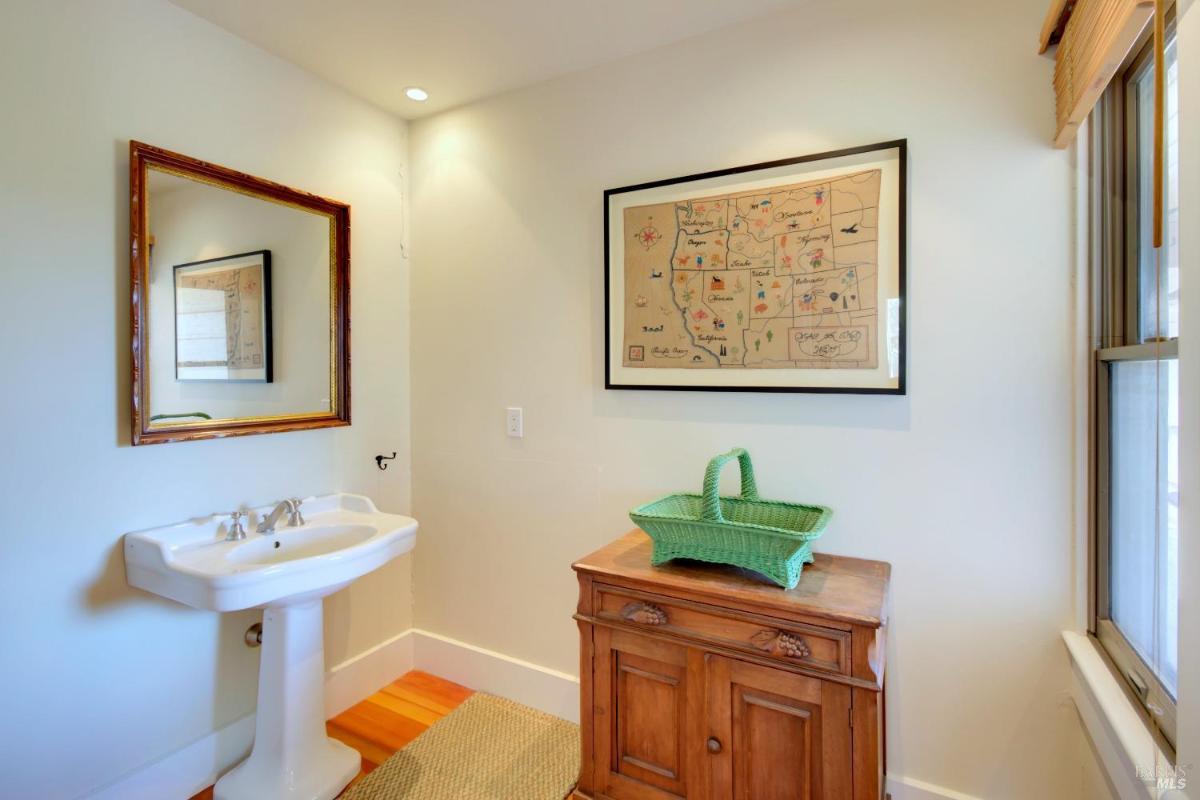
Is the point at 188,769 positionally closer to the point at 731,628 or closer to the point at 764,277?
the point at 731,628

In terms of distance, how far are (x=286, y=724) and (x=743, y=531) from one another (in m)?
1.52

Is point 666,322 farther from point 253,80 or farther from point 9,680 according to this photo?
point 9,680

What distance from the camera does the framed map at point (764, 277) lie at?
63.9 inches

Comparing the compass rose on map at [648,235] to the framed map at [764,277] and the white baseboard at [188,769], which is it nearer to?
the framed map at [764,277]

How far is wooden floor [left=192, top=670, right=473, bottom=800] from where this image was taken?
6.67 ft

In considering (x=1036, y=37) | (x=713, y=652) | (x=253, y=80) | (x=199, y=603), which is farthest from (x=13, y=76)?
(x=1036, y=37)

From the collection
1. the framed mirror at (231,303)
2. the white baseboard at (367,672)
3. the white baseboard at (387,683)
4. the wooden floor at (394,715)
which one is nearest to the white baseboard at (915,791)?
the white baseboard at (387,683)

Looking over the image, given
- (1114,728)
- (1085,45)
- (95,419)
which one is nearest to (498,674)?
(95,419)

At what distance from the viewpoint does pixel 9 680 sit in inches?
57.1

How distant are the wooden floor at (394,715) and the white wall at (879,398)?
1.06 ft

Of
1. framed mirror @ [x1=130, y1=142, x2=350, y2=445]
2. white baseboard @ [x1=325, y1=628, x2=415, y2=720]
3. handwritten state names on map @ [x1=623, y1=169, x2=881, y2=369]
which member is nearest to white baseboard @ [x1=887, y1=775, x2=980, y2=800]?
handwritten state names on map @ [x1=623, y1=169, x2=881, y2=369]

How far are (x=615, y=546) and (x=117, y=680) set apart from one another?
1.47 metres

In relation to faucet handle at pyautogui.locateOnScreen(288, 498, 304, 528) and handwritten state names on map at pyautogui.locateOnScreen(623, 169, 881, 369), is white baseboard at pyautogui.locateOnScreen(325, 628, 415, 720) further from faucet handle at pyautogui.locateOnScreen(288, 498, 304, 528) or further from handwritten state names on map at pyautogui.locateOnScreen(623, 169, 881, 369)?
handwritten state names on map at pyautogui.locateOnScreen(623, 169, 881, 369)

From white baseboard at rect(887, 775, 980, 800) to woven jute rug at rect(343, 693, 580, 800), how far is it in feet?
3.10
